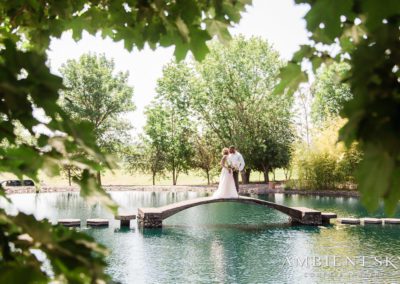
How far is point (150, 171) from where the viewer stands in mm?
41438

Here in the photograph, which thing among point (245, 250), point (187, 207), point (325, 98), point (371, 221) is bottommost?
point (245, 250)

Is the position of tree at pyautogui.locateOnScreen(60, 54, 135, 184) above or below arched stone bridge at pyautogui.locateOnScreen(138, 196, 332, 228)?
above

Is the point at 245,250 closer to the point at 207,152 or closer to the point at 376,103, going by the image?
the point at 376,103

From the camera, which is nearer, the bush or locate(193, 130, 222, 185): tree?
the bush

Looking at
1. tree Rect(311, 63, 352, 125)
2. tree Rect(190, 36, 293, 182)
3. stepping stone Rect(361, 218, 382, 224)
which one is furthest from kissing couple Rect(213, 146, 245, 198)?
tree Rect(311, 63, 352, 125)

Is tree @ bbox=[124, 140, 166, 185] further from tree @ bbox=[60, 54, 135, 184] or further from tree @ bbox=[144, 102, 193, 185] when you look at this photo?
tree @ bbox=[60, 54, 135, 184]

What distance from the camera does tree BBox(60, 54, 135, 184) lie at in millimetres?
41406

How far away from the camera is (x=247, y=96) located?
36312 millimetres

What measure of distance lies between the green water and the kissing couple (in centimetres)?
114

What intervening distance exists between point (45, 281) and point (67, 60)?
1723 inches

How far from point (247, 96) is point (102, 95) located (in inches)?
540

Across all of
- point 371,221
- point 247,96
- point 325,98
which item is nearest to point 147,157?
point 247,96

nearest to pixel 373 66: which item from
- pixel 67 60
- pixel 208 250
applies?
pixel 208 250

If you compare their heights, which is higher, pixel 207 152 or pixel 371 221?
pixel 207 152
